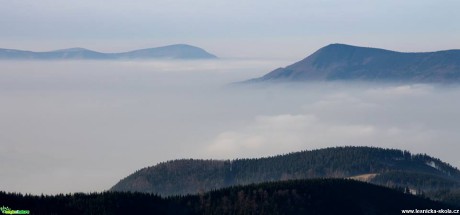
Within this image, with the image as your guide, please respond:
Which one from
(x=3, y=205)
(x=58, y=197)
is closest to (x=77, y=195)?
(x=58, y=197)

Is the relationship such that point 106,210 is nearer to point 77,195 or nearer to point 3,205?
point 77,195

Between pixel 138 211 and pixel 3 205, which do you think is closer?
pixel 3 205

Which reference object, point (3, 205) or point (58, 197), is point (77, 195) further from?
point (3, 205)

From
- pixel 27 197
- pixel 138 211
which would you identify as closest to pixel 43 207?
pixel 27 197

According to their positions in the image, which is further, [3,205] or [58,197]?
[58,197]

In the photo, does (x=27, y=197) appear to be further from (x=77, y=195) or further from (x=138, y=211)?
(x=138, y=211)

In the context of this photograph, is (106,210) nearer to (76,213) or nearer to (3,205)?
(76,213)

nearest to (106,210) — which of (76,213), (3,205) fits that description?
(76,213)
